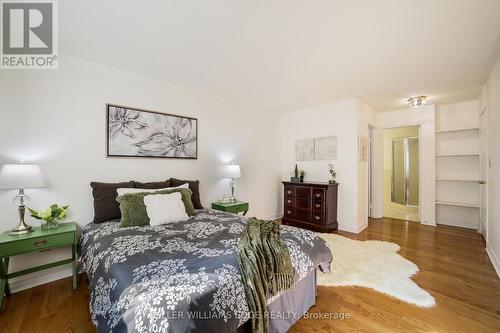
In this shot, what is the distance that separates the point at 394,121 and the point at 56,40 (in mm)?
5838

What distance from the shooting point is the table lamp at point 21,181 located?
1.87 m

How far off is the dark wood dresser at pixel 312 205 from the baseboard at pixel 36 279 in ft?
11.6

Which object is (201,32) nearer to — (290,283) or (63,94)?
(63,94)

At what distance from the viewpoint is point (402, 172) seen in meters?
5.95

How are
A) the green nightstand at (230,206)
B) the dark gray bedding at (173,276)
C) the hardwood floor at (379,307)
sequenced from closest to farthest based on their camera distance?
the dark gray bedding at (173,276), the hardwood floor at (379,307), the green nightstand at (230,206)

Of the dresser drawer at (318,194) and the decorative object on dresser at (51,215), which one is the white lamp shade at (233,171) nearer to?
the dresser drawer at (318,194)

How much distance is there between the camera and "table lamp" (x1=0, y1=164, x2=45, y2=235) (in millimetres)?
1871

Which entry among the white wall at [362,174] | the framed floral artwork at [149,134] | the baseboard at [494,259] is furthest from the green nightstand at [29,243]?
the baseboard at [494,259]

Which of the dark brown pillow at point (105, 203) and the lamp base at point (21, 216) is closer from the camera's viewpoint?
the lamp base at point (21, 216)

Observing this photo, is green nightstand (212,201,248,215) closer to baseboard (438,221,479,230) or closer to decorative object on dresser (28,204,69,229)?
decorative object on dresser (28,204,69,229)

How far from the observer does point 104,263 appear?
1406 millimetres

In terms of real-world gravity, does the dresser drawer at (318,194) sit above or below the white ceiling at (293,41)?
below

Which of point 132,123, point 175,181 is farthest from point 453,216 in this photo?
point 132,123

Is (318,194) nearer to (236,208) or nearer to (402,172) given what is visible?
(236,208)
